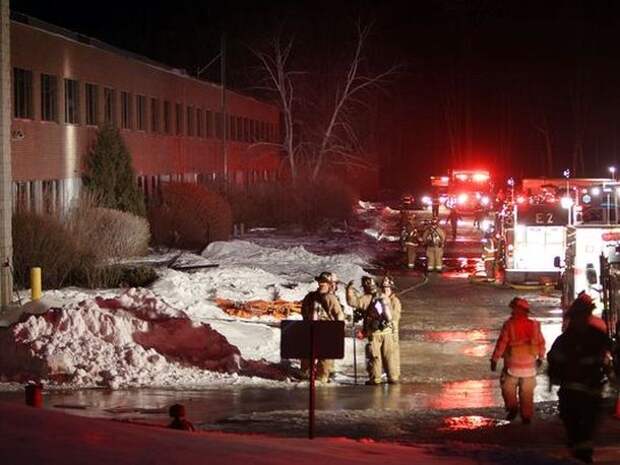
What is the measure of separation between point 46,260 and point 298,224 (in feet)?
100

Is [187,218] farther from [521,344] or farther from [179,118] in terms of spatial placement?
[521,344]

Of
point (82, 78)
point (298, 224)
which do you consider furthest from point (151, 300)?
point (298, 224)

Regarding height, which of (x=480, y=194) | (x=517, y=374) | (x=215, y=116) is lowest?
(x=517, y=374)

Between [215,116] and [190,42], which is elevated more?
[190,42]

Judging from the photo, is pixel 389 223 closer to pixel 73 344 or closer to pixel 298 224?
pixel 298 224

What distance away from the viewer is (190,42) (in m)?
91.8

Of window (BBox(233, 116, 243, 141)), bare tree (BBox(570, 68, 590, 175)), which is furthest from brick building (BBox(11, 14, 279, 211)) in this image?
bare tree (BBox(570, 68, 590, 175))

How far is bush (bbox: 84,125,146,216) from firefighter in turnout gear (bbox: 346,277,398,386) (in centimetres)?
2274

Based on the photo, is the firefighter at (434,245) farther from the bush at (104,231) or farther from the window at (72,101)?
the window at (72,101)

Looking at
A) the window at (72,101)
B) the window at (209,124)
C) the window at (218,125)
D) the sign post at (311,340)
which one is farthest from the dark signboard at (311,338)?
the window at (218,125)

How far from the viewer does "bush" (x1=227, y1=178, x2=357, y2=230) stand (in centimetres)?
5578

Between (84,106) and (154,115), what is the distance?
10.5 m

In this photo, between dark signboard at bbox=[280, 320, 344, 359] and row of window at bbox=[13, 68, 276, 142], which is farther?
row of window at bbox=[13, 68, 276, 142]

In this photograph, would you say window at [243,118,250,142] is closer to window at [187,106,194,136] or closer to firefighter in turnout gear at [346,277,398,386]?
window at [187,106,194,136]
